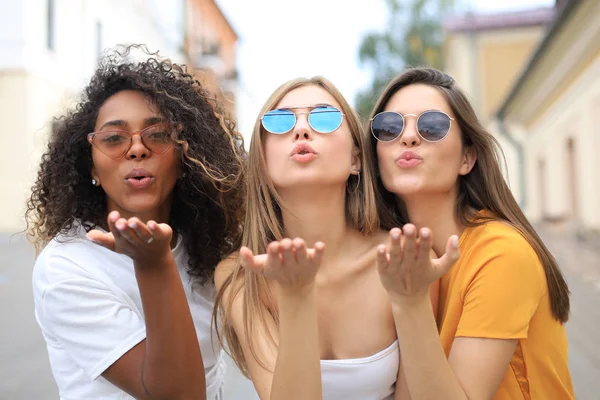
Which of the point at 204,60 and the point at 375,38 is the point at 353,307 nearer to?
the point at 204,60

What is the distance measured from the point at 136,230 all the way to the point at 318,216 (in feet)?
2.80

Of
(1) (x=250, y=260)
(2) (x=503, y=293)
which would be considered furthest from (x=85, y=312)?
(2) (x=503, y=293)

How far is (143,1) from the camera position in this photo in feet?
78.3

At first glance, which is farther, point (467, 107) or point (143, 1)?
point (143, 1)

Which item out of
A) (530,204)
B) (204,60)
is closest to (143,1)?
(204,60)

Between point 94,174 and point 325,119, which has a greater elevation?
point 325,119

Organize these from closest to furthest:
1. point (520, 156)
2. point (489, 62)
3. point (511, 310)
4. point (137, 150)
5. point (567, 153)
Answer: point (511, 310) < point (137, 150) < point (567, 153) < point (520, 156) < point (489, 62)

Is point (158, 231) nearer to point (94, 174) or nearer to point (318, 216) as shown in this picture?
point (318, 216)

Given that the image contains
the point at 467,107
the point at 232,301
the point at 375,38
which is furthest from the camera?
the point at 375,38

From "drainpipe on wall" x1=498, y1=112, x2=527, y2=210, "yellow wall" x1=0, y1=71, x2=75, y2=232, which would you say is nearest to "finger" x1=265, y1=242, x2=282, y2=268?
"yellow wall" x1=0, y1=71, x2=75, y2=232

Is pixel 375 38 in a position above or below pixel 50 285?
above

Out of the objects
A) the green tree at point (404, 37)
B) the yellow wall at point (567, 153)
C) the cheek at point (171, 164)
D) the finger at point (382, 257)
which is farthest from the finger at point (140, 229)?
the green tree at point (404, 37)

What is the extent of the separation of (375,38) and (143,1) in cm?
1336

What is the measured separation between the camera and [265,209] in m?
2.33
